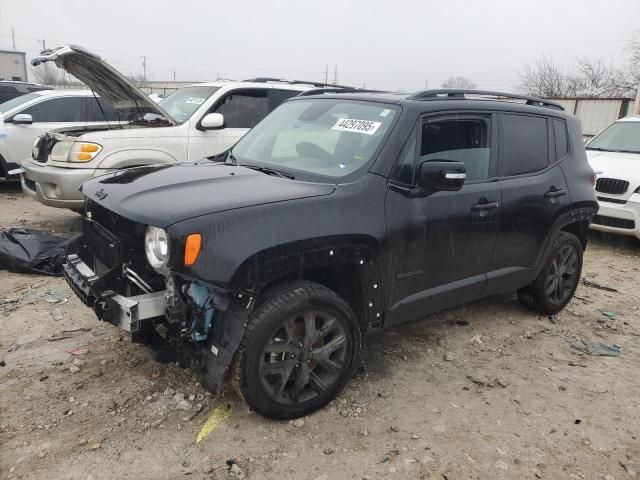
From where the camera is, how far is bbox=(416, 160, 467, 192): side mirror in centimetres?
308

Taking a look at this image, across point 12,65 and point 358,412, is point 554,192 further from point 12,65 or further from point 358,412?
point 12,65

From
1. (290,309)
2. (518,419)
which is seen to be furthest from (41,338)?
(518,419)

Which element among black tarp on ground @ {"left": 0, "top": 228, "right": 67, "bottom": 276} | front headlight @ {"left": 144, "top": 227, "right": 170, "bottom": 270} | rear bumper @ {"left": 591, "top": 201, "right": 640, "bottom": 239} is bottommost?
black tarp on ground @ {"left": 0, "top": 228, "right": 67, "bottom": 276}

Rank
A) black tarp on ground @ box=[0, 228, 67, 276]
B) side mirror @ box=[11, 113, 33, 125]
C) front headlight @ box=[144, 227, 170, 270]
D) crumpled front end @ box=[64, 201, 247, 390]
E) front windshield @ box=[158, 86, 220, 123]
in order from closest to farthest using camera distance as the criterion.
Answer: front headlight @ box=[144, 227, 170, 270], crumpled front end @ box=[64, 201, 247, 390], black tarp on ground @ box=[0, 228, 67, 276], front windshield @ box=[158, 86, 220, 123], side mirror @ box=[11, 113, 33, 125]

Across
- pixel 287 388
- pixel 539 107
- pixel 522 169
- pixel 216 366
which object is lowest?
pixel 287 388

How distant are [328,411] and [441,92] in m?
2.28

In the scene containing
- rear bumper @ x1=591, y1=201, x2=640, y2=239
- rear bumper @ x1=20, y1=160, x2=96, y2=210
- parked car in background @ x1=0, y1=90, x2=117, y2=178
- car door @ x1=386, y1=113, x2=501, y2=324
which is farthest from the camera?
parked car in background @ x1=0, y1=90, x2=117, y2=178

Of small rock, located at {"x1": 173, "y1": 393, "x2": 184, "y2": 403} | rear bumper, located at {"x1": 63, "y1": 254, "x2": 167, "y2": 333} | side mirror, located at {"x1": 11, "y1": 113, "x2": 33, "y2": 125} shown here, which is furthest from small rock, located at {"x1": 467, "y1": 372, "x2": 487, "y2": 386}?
side mirror, located at {"x1": 11, "y1": 113, "x2": 33, "y2": 125}

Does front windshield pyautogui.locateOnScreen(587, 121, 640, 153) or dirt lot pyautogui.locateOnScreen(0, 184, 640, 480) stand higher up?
front windshield pyautogui.locateOnScreen(587, 121, 640, 153)

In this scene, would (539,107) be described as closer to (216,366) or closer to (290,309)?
(290,309)

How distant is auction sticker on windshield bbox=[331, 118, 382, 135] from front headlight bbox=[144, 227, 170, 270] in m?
1.50

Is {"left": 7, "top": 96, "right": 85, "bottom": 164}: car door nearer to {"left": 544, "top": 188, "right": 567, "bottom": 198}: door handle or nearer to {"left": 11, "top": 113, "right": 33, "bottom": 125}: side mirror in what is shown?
{"left": 11, "top": 113, "right": 33, "bottom": 125}: side mirror

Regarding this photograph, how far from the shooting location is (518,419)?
125 inches

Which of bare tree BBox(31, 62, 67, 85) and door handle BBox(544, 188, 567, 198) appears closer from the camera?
door handle BBox(544, 188, 567, 198)
